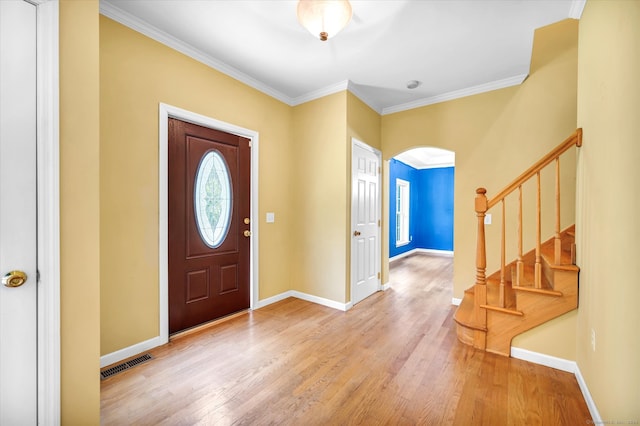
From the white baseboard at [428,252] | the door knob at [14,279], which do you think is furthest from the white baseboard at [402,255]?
the door knob at [14,279]

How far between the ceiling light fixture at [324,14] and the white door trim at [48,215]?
1.36 metres

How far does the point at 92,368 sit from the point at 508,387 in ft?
8.31

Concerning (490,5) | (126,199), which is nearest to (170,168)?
(126,199)

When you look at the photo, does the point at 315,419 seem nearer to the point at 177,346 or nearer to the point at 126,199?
the point at 177,346

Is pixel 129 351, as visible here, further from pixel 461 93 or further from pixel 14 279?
pixel 461 93

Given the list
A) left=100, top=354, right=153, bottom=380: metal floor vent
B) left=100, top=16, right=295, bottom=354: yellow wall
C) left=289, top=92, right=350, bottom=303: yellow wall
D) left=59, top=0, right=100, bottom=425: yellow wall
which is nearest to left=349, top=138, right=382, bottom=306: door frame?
left=289, top=92, right=350, bottom=303: yellow wall

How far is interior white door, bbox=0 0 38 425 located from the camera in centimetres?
107

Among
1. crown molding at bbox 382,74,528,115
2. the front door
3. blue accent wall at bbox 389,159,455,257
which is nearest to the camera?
the front door

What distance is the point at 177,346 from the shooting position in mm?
2400

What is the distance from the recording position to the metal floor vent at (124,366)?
198cm

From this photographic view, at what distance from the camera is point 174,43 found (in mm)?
2490

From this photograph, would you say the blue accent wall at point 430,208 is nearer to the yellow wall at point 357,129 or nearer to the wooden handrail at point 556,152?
the yellow wall at point 357,129

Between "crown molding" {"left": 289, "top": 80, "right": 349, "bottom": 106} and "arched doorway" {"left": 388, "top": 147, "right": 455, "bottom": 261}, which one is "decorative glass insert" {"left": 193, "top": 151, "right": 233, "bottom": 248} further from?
"arched doorway" {"left": 388, "top": 147, "right": 455, "bottom": 261}

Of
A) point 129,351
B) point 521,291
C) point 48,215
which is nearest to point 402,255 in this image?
point 521,291
